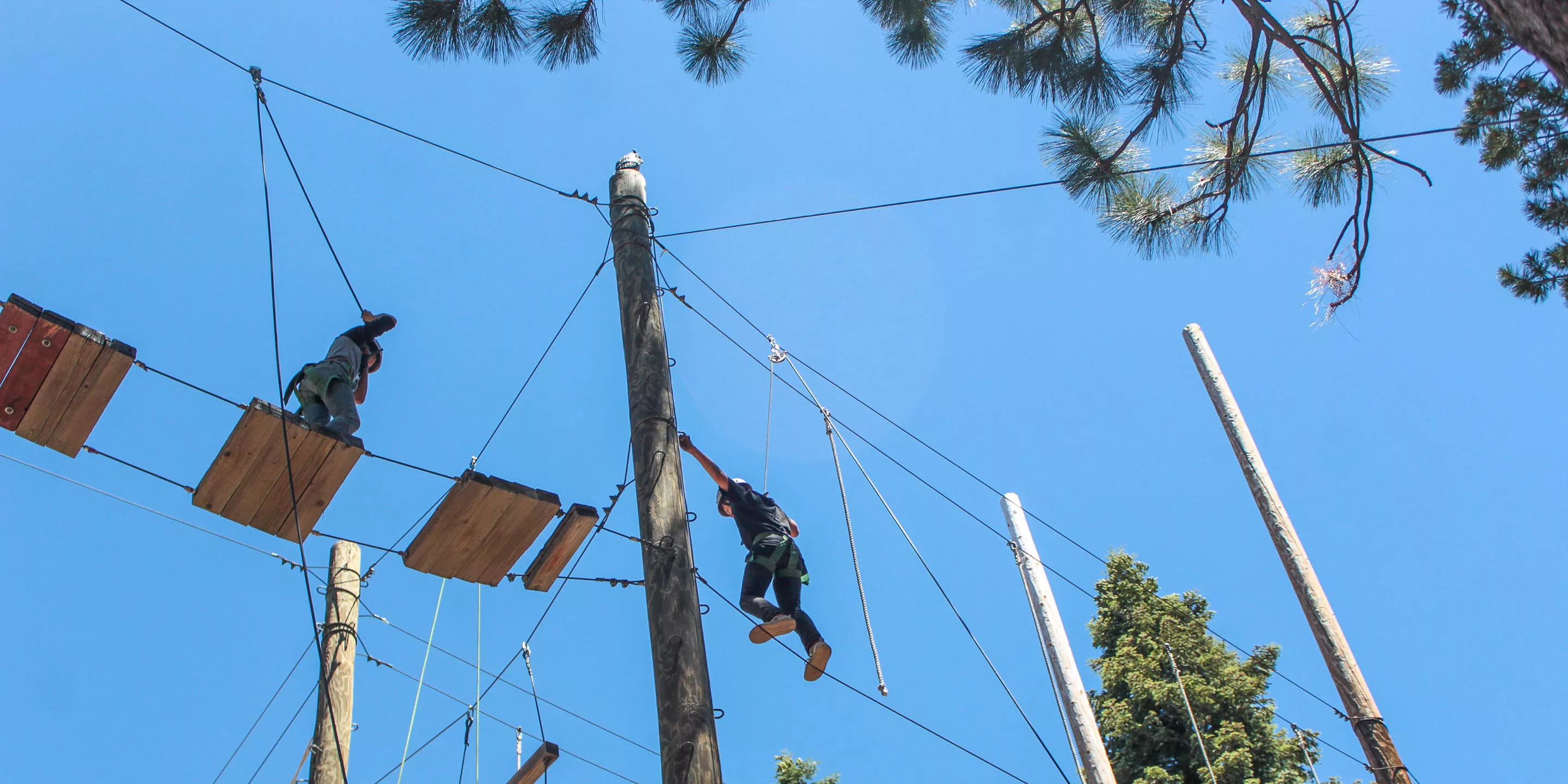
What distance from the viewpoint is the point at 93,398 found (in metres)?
4.00

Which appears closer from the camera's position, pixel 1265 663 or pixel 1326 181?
pixel 1326 181

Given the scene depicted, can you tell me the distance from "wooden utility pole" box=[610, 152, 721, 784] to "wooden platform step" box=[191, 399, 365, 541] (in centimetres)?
Result: 120

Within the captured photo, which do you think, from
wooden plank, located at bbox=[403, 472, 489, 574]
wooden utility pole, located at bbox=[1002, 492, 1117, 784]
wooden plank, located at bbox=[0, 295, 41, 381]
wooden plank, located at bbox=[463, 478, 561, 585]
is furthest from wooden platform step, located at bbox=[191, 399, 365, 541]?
wooden utility pole, located at bbox=[1002, 492, 1117, 784]

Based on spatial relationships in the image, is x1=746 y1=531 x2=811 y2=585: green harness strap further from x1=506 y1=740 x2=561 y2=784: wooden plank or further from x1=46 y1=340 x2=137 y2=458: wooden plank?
x1=46 y1=340 x2=137 y2=458: wooden plank

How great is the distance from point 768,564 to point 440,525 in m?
1.61

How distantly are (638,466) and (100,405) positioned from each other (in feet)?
6.60

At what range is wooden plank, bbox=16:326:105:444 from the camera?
382 centimetres

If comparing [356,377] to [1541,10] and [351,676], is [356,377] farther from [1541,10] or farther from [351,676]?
[1541,10]

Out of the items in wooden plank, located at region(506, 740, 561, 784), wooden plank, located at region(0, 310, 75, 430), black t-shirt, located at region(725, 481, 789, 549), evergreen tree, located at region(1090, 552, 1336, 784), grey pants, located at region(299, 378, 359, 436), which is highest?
evergreen tree, located at region(1090, 552, 1336, 784)

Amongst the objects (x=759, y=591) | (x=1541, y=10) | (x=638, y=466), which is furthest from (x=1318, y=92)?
(x=638, y=466)

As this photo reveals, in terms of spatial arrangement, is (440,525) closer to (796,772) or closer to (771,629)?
(771,629)

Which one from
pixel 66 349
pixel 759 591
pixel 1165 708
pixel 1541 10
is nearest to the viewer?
pixel 1541 10

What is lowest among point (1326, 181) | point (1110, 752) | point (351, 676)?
point (351, 676)

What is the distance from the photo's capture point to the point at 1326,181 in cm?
630
